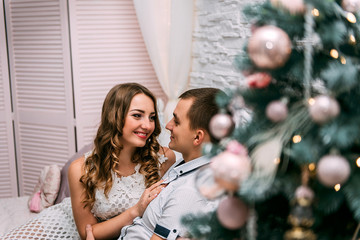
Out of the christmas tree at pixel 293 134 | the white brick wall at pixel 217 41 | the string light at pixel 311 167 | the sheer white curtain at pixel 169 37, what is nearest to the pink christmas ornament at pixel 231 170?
the christmas tree at pixel 293 134

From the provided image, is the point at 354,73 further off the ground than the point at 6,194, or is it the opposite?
the point at 354,73

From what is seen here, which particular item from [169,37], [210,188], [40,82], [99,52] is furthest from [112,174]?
[40,82]

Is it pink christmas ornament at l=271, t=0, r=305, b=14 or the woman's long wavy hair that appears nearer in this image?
pink christmas ornament at l=271, t=0, r=305, b=14

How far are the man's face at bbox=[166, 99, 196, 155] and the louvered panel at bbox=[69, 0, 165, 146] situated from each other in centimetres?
177

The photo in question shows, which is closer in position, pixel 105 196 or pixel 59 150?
pixel 105 196

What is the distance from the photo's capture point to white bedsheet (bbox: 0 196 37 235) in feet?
6.95

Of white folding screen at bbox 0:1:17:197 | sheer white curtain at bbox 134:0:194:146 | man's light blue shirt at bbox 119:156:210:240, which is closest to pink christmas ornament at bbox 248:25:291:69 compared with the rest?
man's light blue shirt at bbox 119:156:210:240

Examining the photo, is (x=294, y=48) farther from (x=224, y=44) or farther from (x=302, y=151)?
(x=224, y=44)

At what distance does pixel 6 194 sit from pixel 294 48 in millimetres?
3208

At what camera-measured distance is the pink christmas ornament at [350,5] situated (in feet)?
2.56

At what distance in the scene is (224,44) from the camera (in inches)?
97.9

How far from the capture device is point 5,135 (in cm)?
331

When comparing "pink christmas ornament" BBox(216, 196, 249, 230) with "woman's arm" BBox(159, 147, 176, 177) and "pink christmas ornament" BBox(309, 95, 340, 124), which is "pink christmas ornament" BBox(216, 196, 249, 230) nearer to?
"pink christmas ornament" BBox(309, 95, 340, 124)

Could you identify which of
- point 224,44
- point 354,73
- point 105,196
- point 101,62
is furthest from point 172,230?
point 101,62
